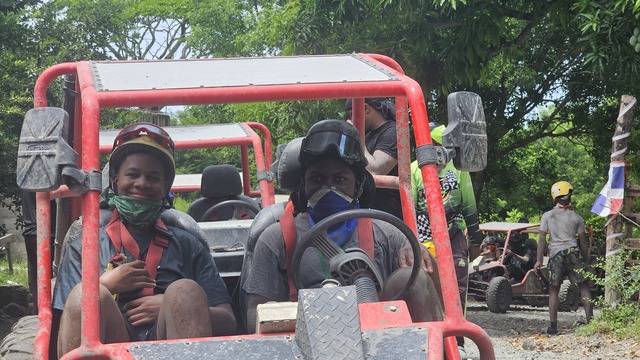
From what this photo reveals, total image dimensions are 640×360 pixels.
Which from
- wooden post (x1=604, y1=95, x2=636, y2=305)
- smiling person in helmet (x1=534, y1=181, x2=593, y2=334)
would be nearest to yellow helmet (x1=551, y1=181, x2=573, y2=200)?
smiling person in helmet (x1=534, y1=181, x2=593, y2=334)

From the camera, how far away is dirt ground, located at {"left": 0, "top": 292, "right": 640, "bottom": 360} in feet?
32.4

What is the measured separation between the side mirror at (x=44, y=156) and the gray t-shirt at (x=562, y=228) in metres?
9.99

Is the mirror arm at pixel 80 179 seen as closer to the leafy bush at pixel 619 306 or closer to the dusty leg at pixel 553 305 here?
the leafy bush at pixel 619 306

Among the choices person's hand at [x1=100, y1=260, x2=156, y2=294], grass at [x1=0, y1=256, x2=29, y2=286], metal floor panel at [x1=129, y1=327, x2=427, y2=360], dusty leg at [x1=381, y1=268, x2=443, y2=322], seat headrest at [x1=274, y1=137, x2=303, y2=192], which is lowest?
grass at [x1=0, y1=256, x2=29, y2=286]

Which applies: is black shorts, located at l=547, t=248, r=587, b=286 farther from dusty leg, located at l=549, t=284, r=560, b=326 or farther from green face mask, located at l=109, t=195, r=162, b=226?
green face mask, located at l=109, t=195, r=162, b=226

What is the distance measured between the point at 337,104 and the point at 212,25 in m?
15.7

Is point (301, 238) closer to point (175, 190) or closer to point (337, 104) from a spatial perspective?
point (175, 190)

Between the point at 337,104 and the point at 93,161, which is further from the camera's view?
the point at 337,104

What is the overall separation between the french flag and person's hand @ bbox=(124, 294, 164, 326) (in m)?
8.73

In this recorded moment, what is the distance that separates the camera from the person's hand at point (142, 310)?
414 cm

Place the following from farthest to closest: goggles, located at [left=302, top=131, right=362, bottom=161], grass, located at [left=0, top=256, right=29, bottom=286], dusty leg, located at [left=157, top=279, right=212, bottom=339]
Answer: grass, located at [left=0, top=256, right=29, bottom=286] < goggles, located at [left=302, top=131, right=362, bottom=161] < dusty leg, located at [left=157, top=279, right=212, bottom=339]

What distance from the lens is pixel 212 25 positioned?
28.7 meters

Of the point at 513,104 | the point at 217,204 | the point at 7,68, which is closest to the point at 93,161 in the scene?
the point at 217,204

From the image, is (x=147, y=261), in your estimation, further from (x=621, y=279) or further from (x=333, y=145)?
(x=621, y=279)
